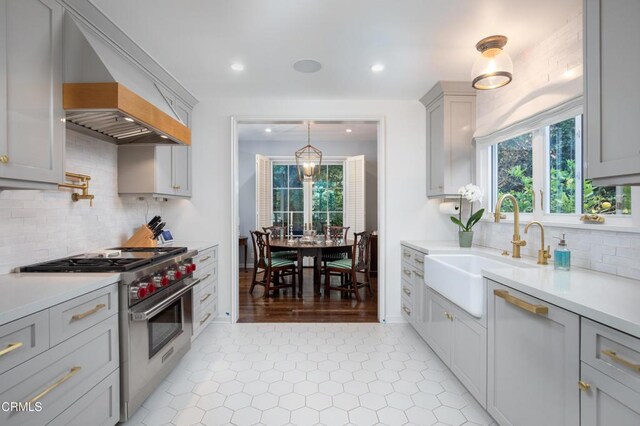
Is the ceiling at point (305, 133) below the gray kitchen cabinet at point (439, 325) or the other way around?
the other way around

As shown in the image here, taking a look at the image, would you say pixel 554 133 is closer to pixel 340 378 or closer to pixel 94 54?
pixel 340 378

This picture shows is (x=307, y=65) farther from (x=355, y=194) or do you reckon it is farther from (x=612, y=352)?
(x=355, y=194)

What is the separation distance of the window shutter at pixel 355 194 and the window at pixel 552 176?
3232 mm

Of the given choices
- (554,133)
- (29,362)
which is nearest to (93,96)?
(29,362)

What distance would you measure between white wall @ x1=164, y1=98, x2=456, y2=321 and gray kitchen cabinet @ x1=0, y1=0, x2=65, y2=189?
176cm

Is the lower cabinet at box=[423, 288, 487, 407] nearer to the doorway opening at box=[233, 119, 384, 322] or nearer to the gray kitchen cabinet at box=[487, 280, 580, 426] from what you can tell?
the gray kitchen cabinet at box=[487, 280, 580, 426]

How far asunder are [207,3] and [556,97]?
88.9 inches

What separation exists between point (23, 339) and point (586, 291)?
88.1 inches

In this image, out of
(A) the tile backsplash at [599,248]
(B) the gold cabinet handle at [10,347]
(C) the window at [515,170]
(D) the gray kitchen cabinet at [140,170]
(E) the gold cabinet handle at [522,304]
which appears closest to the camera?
(B) the gold cabinet handle at [10,347]

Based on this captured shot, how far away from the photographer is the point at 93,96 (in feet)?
5.48

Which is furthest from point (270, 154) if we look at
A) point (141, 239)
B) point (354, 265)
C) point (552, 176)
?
point (552, 176)

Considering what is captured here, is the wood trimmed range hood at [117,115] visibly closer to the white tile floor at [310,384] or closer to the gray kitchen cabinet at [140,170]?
the gray kitchen cabinet at [140,170]

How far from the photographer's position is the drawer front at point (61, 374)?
1.12 meters

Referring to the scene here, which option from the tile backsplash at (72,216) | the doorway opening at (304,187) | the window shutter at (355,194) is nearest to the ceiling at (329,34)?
the tile backsplash at (72,216)
